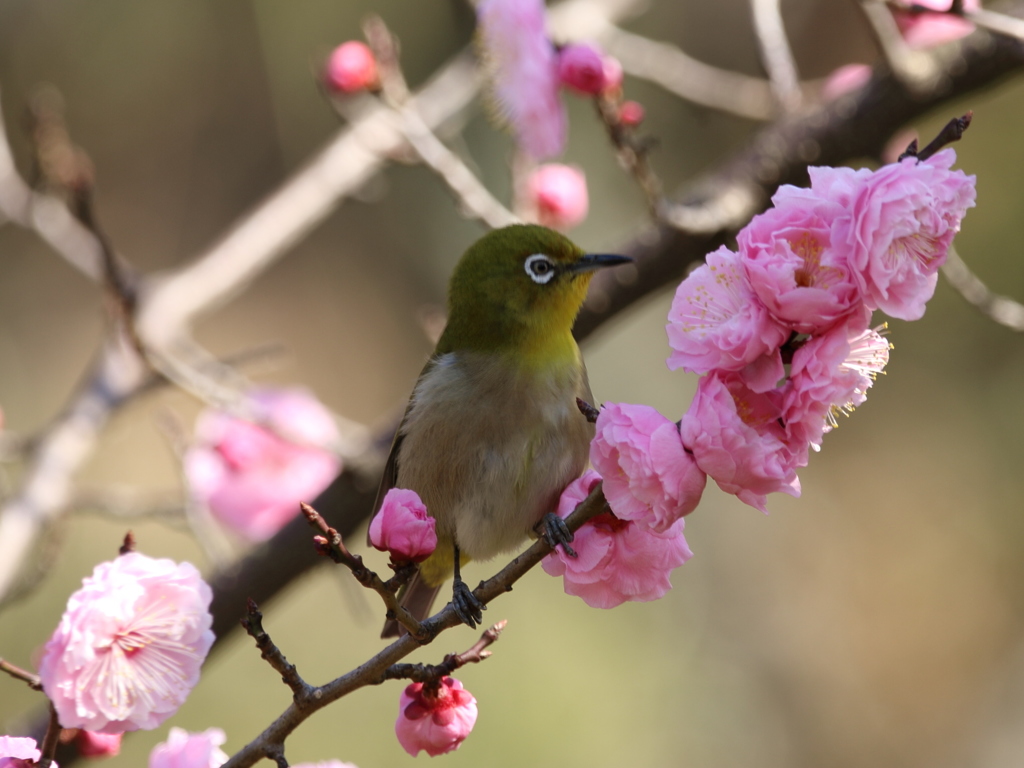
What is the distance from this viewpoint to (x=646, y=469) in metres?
1.34

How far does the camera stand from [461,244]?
28.4 ft

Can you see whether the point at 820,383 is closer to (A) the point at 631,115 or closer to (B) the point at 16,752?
(B) the point at 16,752

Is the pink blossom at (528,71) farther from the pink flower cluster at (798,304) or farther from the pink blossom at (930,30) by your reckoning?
Answer: the pink flower cluster at (798,304)

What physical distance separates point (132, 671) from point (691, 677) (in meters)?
5.64

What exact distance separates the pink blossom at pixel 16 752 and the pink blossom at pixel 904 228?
134 centimetres

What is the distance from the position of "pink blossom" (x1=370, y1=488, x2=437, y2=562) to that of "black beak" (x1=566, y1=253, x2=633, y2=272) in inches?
40.4

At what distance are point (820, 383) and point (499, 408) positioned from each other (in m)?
1.15

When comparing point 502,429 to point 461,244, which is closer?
point 502,429

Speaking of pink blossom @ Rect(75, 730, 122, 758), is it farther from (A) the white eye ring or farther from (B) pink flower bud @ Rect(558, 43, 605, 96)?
(B) pink flower bud @ Rect(558, 43, 605, 96)

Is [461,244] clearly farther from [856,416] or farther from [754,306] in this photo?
[754,306]

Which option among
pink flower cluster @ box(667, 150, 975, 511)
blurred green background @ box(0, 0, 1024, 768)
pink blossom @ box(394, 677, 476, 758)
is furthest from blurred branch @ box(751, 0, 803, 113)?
pink blossom @ box(394, 677, 476, 758)

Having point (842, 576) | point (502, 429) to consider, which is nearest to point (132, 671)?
point (502, 429)

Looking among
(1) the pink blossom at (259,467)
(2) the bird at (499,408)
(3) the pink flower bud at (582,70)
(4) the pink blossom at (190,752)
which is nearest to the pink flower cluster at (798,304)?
(2) the bird at (499,408)

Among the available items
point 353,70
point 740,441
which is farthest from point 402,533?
point 353,70
